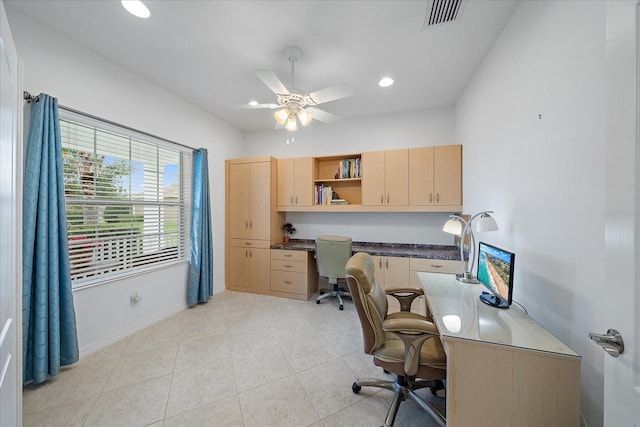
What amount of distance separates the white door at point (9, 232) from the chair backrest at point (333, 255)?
2.57 metres

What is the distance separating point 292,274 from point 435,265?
1.99 meters

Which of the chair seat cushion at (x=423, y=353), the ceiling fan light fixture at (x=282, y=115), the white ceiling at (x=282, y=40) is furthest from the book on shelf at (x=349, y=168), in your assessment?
the chair seat cushion at (x=423, y=353)

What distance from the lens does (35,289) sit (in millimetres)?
1740

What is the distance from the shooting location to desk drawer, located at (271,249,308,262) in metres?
3.56

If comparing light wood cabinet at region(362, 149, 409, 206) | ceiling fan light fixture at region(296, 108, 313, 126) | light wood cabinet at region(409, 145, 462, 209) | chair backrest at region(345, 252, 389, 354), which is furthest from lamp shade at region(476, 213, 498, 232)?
ceiling fan light fixture at region(296, 108, 313, 126)

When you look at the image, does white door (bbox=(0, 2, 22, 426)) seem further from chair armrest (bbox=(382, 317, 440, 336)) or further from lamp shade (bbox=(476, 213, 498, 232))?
lamp shade (bbox=(476, 213, 498, 232))

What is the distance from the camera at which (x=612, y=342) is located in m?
0.68

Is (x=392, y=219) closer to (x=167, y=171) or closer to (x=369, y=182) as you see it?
(x=369, y=182)

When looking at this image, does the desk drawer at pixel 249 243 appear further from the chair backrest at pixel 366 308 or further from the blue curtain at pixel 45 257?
the chair backrest at pixel 366 308

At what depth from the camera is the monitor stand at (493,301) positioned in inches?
59.1

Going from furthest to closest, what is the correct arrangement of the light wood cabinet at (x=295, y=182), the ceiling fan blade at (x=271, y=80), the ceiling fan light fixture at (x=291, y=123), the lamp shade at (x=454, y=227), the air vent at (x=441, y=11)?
1. the light wood cabinet at (x=295, y=182)
2. the ceiling fan light fixture at (x=291, y=123)
3. the lamp shade at (x=454, y=227)
4. the ceiling fan blade at (x=271, y=80)
5. the air vent at (x=441, y=11)

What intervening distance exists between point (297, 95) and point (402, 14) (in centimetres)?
100

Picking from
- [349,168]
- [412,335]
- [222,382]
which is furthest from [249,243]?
[412,335]

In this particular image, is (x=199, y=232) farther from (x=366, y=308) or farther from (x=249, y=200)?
(x=366, y=308)
